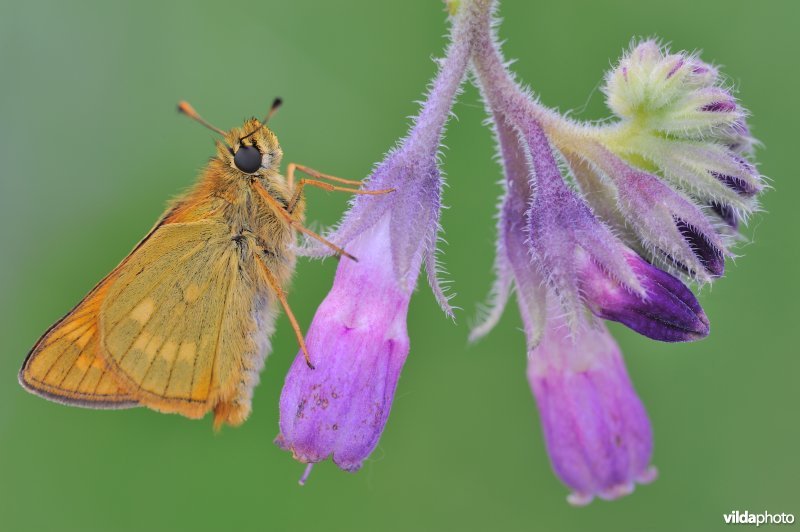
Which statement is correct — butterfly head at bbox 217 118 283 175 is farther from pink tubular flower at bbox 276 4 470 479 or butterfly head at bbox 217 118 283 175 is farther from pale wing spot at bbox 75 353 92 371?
pale wing spot at bbox 75 353 92 371

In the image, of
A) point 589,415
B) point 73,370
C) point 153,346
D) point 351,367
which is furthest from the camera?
point 153,346

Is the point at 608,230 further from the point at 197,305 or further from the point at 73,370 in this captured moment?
the point at 73,370

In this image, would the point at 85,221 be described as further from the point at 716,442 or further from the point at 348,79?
the point at 716,442

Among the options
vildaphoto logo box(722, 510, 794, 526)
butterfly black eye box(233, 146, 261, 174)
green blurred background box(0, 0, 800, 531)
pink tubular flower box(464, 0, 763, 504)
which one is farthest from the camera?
green blurred background box(0, 0, 800, 531)

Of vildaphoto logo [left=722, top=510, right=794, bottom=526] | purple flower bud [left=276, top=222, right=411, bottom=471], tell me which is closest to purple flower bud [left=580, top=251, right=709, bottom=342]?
purple flower bud [left=276, top=222, right=411, bottom=471]

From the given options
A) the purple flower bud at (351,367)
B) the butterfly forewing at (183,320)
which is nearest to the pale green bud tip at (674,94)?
the purple flower bud at (351,367)

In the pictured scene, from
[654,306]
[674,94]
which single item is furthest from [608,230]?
[674,94]
